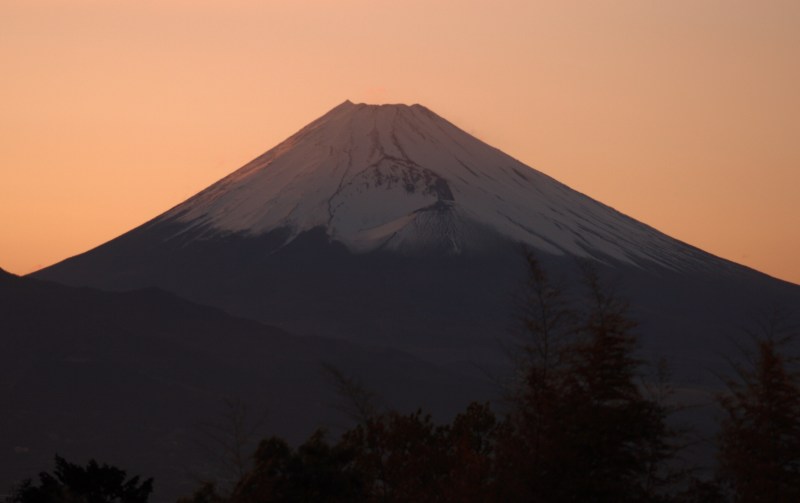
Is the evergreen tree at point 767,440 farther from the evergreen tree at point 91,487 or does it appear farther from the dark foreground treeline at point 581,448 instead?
the evergreen tree at point 91,487

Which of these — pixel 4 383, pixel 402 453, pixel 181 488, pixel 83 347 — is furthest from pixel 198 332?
pixel 402 453

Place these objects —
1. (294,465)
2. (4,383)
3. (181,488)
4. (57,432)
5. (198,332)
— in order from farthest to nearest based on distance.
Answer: (198,332) < (4,383) < (57,432) < (181,488) < (294,465)

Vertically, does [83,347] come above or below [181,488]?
above

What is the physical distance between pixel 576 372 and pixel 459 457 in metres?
4.54

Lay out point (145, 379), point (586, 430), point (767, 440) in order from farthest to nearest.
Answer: point (145, 379), point (767, 440), point (586, 430)

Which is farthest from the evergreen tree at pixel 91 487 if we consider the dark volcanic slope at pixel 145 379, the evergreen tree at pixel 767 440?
the dark volcanic slope at pixel 145 379

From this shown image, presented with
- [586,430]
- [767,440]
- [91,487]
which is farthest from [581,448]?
[91,487]

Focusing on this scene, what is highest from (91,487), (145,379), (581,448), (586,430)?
(586,430)

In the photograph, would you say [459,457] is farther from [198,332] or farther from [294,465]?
[198,332]

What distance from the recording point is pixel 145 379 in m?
174

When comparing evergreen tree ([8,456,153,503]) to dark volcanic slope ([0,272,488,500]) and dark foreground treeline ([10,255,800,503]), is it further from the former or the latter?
dark volcanic slope ([0,272,488,500])

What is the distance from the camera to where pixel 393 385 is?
178500 millimetres

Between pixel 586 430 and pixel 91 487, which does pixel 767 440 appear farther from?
pixel 91 487

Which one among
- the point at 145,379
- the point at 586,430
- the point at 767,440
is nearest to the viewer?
the point at 586,430
